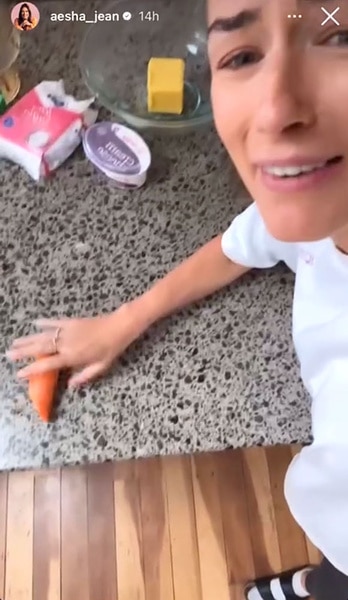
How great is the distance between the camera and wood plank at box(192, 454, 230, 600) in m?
1.34

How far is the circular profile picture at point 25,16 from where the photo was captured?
886mm

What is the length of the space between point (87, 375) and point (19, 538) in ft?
2.35

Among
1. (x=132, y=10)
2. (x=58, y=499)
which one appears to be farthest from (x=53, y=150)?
(x=58, y=499)

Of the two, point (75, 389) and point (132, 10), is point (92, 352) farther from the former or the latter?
point (132, 10)

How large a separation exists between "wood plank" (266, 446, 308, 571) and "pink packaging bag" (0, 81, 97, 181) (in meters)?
0.76

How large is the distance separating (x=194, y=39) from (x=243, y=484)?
79cm

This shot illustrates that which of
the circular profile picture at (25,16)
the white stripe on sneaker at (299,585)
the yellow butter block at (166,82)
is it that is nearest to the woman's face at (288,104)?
the yellow butter block at (166,82)

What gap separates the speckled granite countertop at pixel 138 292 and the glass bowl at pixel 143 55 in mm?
23

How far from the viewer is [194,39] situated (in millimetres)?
896

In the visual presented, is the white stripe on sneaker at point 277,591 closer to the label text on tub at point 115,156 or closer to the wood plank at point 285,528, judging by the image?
the wood plank at point 285,528

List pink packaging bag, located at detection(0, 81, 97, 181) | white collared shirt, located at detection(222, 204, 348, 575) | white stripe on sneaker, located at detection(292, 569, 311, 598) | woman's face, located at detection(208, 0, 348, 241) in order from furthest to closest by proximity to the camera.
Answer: white stripe on sneaker, located at detection(292, 569, 311, 598) < pink packaging bag, located at detection(0, 81, 97, 181) < white collared shirt, located at detection(222, 204, 348, 575) < woman's face, located at detection(208, 0, 348, 241)

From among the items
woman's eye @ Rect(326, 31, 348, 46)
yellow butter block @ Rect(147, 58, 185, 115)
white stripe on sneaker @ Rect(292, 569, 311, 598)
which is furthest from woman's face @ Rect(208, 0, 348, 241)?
white stripe on sneaker @ Rect(292, 569, 311, 598)

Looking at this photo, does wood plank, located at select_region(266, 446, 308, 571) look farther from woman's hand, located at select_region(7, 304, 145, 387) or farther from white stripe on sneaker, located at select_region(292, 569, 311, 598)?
woman's hand, located at select_region(7, 304, 145, 387)

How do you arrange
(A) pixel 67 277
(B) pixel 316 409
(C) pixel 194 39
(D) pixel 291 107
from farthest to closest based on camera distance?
(C) pixel 194 39 < (A) pixel 67 277 < (B) pixel 316 409 < (D) pixel 291 107
